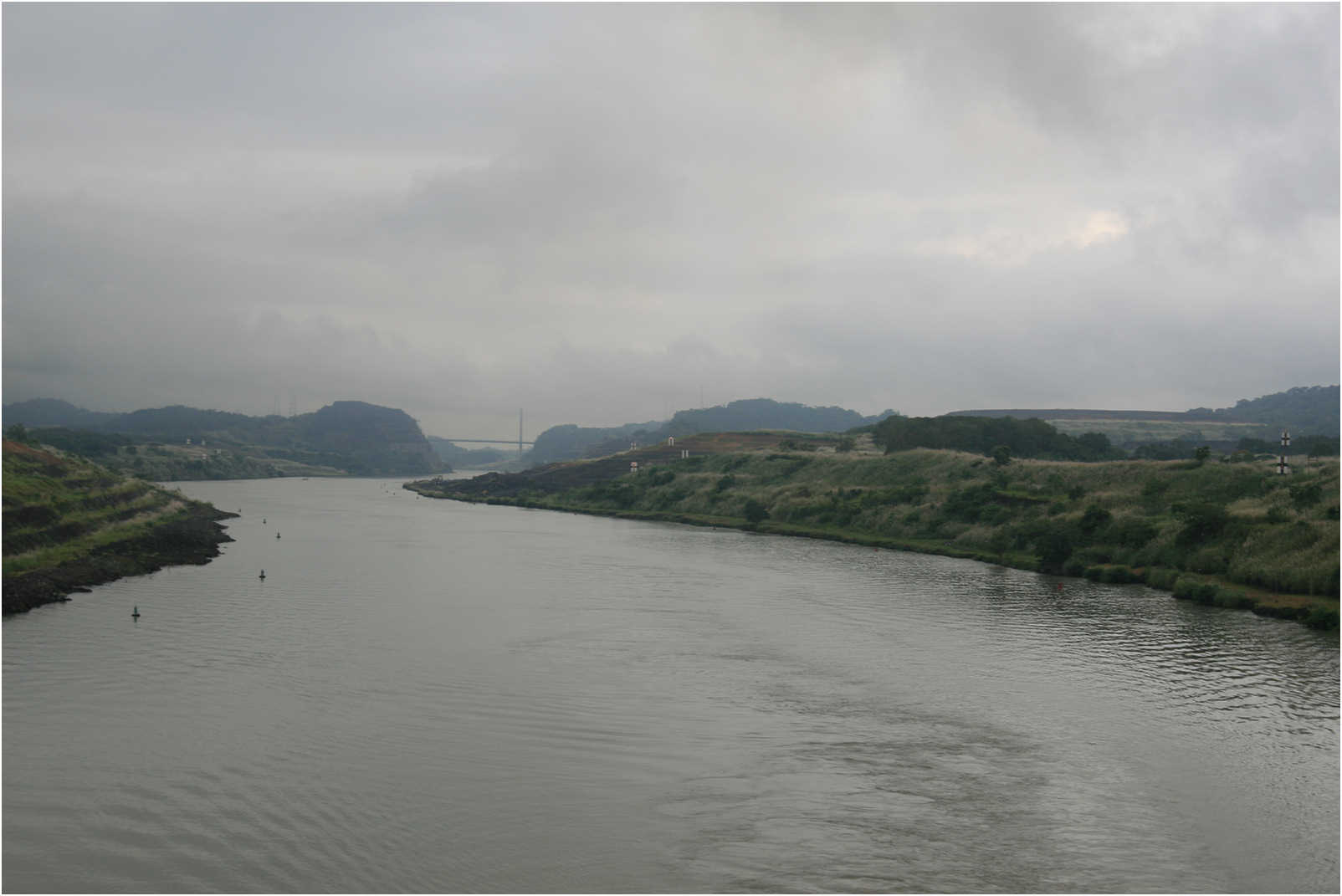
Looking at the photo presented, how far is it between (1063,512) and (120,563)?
187 ft

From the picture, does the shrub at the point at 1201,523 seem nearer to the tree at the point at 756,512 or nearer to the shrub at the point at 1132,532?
the shrub at the point at 1132,532

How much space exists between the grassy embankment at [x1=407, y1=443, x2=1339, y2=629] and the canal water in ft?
18.1

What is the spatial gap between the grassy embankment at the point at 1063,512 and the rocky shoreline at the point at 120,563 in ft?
151

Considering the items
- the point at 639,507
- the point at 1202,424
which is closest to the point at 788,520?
the point at 639,507

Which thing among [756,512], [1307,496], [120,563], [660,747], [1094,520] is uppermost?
[1307,496]

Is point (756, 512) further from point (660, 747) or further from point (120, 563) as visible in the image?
point (660, 747)

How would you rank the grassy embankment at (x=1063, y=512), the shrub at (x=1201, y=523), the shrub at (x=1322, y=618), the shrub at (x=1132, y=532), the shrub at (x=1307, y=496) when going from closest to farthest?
the shrub at (x=1322, y=618), the grassy embankment at (x=1063, y=512), the shrub at (x=1307, y=496), the shrub at (x=1201, y=523), the shrub at (x=1132, y=532)

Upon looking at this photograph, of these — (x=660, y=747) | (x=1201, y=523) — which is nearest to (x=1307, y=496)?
(x=1201, y=523)

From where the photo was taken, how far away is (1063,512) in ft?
209

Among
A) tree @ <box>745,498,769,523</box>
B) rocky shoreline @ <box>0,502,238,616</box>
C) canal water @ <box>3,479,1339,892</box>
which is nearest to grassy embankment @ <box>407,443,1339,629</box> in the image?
tree @ <box>745,498,769,523</box>

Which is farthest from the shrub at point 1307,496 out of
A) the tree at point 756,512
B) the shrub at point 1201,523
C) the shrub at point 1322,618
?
the tree at point 756,512

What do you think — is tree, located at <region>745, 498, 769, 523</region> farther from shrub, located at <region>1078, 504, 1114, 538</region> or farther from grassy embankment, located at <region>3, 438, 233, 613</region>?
grassy embankment, located at <region>3, 438, 233, 613</region>

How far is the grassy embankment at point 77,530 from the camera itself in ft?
140

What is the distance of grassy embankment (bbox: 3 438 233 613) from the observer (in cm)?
4269
